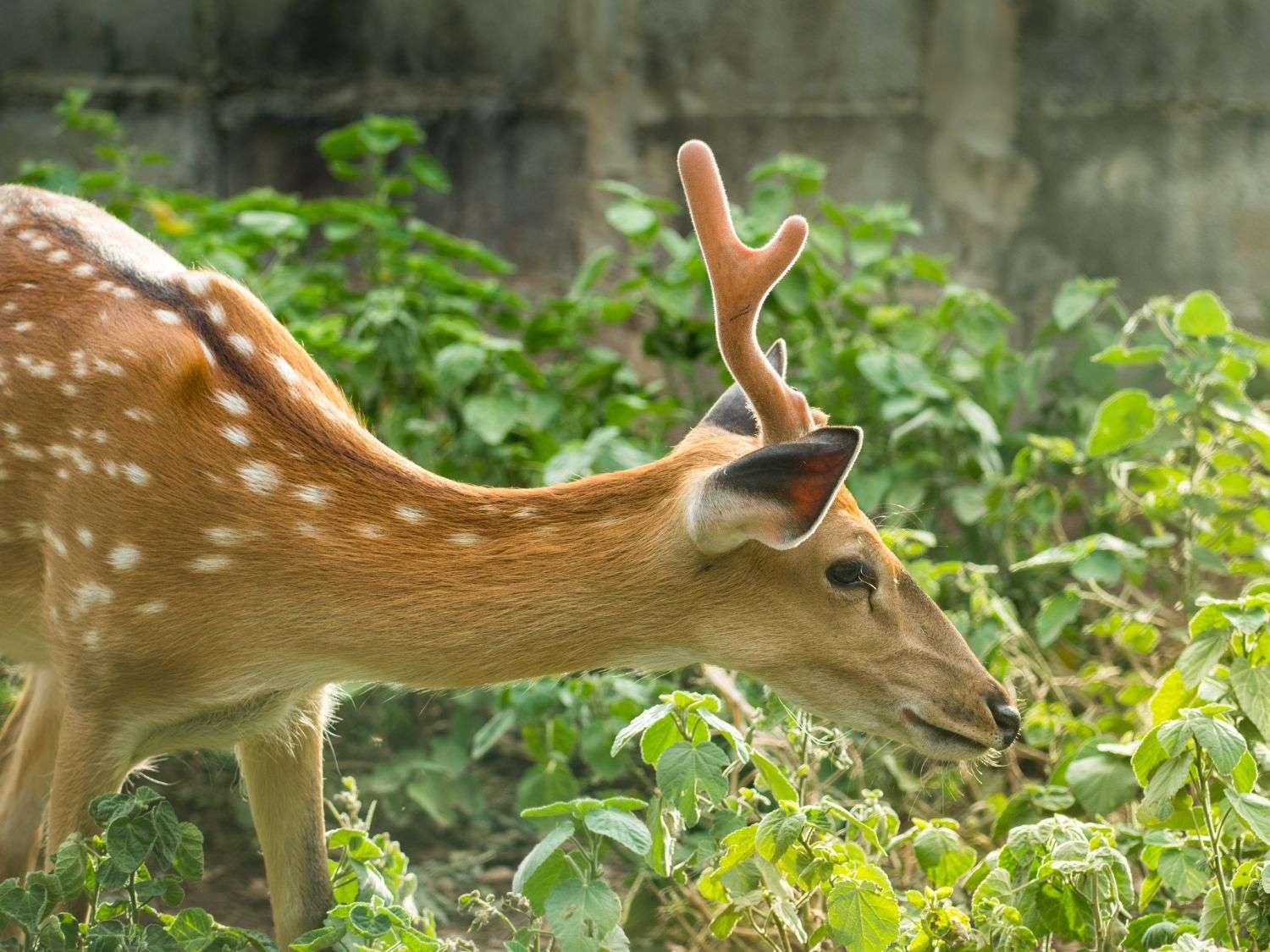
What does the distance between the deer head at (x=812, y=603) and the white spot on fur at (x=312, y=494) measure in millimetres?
652

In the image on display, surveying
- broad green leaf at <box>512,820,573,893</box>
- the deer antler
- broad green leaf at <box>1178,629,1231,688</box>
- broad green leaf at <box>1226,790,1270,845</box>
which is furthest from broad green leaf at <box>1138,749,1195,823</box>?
broad green leaf at <box>512,820,573,893</box>

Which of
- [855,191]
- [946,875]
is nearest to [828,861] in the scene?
[946,875]

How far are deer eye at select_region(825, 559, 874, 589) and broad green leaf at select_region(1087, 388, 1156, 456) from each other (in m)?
1.57

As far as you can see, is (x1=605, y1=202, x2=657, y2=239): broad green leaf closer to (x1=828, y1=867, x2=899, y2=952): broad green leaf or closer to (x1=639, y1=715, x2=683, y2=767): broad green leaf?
(x1=639, y1=715, x2=683, y2=767): broad green leaf

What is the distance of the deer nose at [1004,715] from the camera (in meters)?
2.99

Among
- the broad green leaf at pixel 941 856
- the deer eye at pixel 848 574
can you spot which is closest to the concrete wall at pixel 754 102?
the broad green leaf at pixel 941 856

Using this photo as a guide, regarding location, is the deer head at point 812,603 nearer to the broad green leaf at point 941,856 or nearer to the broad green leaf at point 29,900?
the broad green leaf at point 941,856

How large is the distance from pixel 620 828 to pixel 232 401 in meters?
1.06

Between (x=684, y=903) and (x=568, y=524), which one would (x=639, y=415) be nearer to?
(x=684, y=903)

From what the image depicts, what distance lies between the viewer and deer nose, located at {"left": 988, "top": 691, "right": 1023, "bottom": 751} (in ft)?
9.82

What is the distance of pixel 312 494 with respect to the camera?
3012mm

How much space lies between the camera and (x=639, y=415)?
5.39 meters

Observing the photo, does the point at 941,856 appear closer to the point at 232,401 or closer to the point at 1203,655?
the point at 1203,655

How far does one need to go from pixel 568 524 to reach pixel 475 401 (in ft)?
7.05
